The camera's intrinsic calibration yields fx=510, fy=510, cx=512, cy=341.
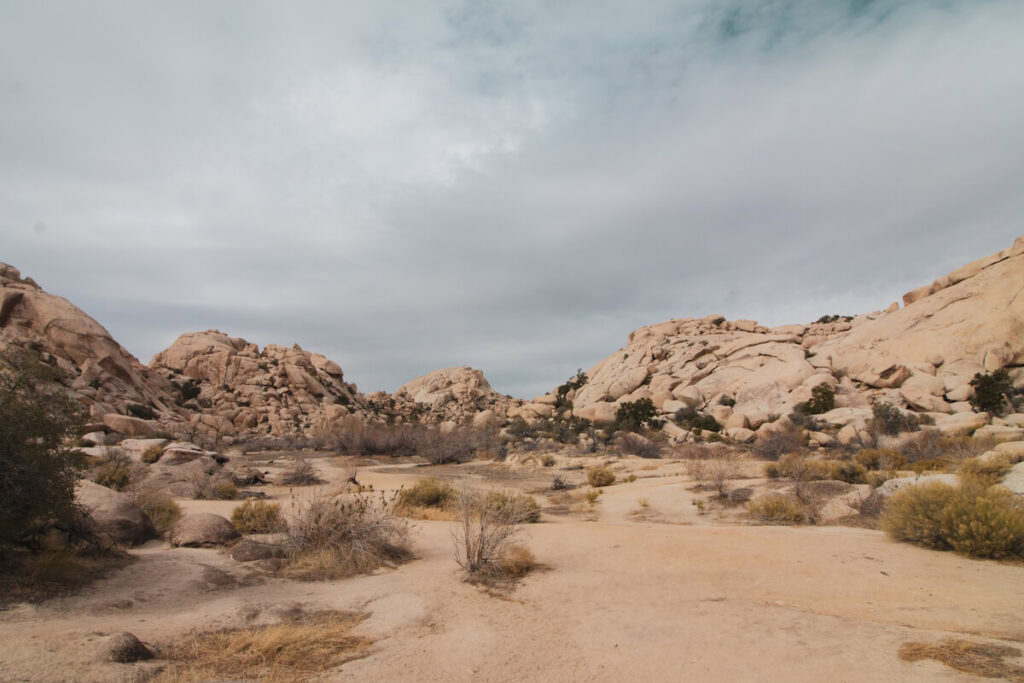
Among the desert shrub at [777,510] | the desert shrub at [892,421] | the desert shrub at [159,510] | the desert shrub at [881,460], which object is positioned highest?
the desert shrub at [892,421]

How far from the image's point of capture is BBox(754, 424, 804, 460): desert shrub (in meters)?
22.9

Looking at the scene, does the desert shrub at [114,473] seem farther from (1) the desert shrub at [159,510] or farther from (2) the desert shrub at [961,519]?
(2) the desert shrub at [961,519]

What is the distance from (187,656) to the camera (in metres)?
4.64

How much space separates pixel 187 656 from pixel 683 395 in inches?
1633

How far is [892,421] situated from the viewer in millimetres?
25031

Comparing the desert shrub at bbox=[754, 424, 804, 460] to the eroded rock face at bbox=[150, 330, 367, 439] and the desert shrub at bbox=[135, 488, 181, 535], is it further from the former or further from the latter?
the eroded rock face at bbox=[150, 330, 367, 439]

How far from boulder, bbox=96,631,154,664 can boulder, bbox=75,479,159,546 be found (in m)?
4.37

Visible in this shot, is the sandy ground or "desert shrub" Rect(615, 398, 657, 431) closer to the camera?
the sandy ground

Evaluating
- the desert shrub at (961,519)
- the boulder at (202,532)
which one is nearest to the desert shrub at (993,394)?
the desert shrub at (961,519)

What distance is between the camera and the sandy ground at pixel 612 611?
449 cm

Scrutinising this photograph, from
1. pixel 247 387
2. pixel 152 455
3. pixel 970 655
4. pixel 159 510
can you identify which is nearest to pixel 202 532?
pixel 159 510

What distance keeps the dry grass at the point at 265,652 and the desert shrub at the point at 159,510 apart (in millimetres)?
5866

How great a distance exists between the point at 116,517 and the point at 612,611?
828 centimetres

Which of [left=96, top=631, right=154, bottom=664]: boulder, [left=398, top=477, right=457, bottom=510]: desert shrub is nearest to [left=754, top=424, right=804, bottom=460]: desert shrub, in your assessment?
[left=398, top=477, right=457, bottom=510]: desert shrub
